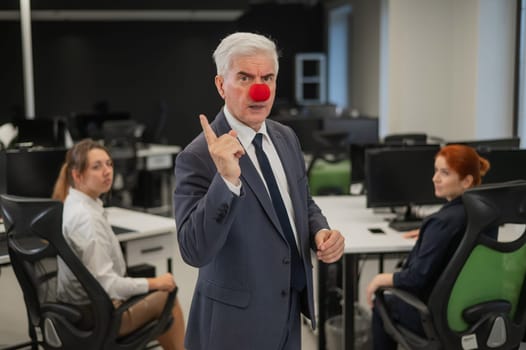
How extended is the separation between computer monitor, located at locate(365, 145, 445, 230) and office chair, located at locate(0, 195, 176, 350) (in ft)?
5.18

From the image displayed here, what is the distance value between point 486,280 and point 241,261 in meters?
1.46

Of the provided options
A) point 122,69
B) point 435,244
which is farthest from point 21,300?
point 122,69

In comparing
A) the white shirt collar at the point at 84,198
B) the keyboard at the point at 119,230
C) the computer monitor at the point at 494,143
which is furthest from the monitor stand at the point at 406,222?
the white shirt collar at the point at 84,198

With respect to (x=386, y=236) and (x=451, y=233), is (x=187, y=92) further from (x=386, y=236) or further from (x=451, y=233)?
(x=451, y=233)

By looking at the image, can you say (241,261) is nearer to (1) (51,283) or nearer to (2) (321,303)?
(1) (51,283)

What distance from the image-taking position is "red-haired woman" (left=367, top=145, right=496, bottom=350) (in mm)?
3074

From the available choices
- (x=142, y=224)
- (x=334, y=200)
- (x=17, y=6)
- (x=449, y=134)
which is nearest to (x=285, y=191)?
(x=142, y=224)

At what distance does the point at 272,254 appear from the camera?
1.94 metres

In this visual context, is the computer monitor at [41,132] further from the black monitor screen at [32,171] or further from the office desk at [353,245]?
the office desk at [353,245]

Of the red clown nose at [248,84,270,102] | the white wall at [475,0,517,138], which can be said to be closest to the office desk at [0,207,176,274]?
the red clown nose at [248,84,270,102]

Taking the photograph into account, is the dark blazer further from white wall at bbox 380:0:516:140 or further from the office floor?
white wall at bbox 380:0:516:140

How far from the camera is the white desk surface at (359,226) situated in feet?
12.0

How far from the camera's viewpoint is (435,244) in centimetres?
309

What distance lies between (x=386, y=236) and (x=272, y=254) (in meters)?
2.04
